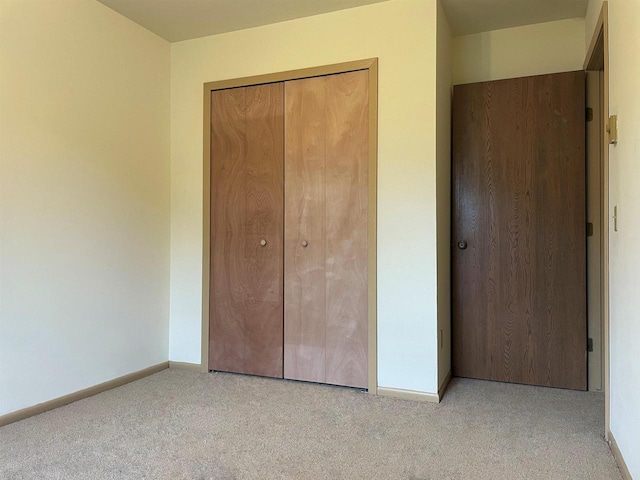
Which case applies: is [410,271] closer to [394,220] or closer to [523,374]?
[394,220]


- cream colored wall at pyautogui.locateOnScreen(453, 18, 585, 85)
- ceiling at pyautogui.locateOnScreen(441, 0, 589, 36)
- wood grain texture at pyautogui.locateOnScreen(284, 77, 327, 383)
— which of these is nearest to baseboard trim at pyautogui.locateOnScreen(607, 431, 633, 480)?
wood grain texture at pyautogui.locateOnScreen(284, 77, 327, 383)

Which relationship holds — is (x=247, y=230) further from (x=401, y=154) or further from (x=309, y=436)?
(x=309, y=436)

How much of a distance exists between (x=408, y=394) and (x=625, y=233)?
1476mm

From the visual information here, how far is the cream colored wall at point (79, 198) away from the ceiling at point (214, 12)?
5.2 inches

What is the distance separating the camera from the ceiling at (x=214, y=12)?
108 inches

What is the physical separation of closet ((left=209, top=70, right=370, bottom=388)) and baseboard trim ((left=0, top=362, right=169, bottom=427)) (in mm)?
435

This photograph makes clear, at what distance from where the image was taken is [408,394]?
2646mm

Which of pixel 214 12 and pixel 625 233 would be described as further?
pixel 214 12

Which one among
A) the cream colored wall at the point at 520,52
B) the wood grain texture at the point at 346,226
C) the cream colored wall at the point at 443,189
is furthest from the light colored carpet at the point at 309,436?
the cream colored wall at the point at 520,52

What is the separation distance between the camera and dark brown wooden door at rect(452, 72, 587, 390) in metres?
2.85

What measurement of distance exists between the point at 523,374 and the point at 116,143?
3.07 meters

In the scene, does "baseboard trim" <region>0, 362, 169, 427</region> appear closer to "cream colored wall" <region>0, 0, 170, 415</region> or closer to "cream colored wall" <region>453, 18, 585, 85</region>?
"cream colored wall" <region>0, 0, 170, 415</region>

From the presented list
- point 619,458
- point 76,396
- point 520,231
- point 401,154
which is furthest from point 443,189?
point 76,396

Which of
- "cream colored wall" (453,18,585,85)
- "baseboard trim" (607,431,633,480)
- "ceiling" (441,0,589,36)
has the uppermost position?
"ceiling" (441,0,589,36)
